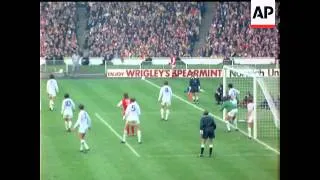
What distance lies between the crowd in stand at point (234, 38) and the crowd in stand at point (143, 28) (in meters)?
0.48

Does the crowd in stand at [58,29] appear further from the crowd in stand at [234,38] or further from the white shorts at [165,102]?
the crowd in stand at [234,38]

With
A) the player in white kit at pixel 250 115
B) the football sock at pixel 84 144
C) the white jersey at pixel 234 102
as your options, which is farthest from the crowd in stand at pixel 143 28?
the football sock at pixel 84 144

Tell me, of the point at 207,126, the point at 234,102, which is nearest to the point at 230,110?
the point at 234,102

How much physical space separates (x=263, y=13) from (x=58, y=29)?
7795 mm

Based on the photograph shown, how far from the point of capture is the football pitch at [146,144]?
32.0ft

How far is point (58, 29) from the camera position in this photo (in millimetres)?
14328

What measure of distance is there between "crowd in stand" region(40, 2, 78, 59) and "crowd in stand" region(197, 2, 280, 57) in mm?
2645

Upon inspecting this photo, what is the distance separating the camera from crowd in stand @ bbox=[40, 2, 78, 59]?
1302 cm

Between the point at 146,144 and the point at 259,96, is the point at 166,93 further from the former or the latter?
the point at 146,144

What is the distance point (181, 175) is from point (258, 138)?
7.86 ft
